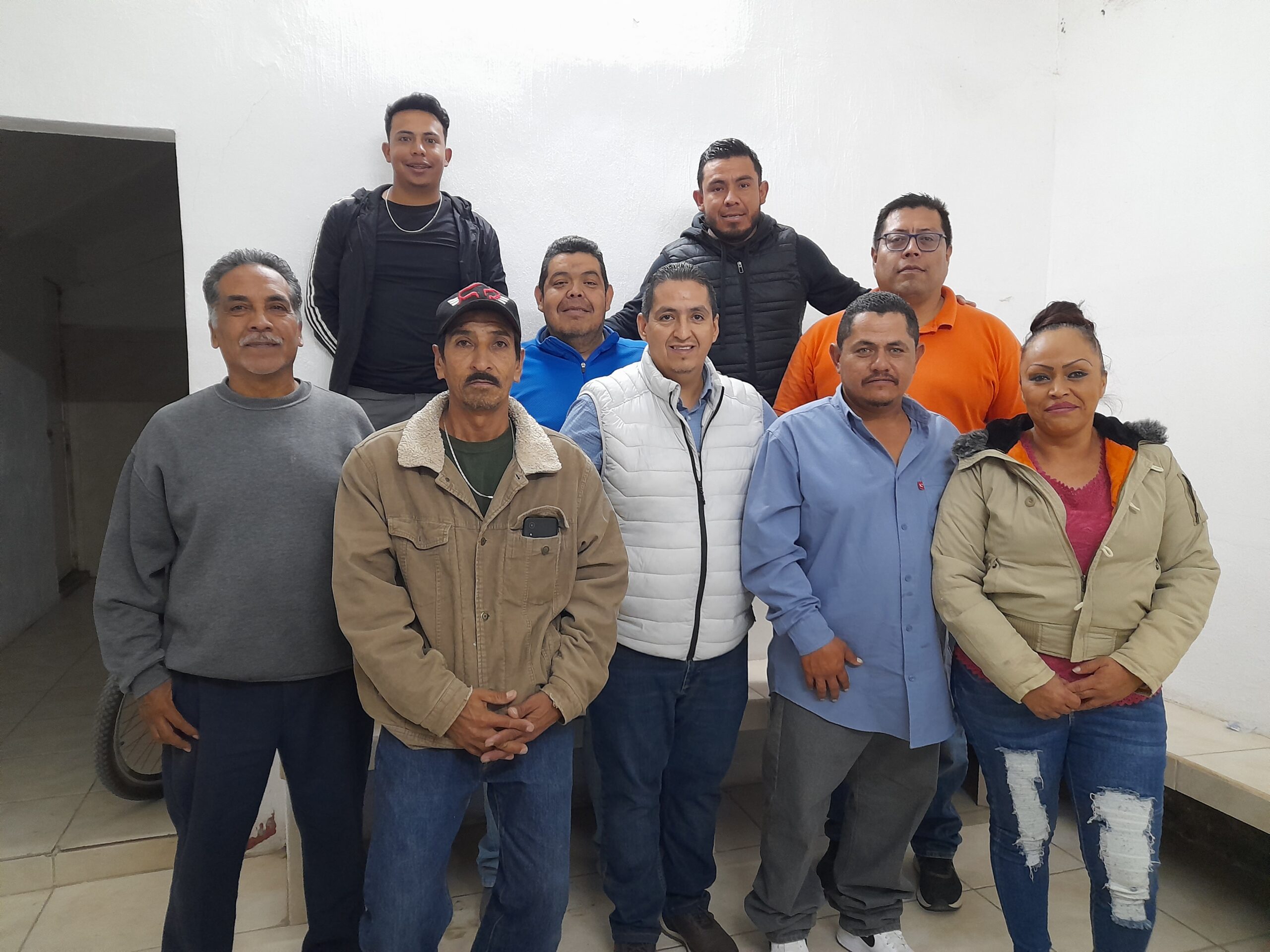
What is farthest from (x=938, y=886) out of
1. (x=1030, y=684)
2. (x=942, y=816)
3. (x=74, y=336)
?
(x=74, y=336)

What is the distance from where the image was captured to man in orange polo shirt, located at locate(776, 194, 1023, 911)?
232cm

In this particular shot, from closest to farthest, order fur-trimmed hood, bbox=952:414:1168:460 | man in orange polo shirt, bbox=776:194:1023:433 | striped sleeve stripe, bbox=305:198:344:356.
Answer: fur-trimmed hood, bbox=952:414:1168:460 → man in orange polo shirt, bbox=776:194:1023:433 → striped sleeve stripe, bbox=305:198:344:356

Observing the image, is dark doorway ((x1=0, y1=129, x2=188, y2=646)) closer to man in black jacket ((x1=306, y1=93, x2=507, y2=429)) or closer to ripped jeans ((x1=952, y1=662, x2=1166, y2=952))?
man in black jacket ((x1=306, y1=93, x2=507, y2=429))

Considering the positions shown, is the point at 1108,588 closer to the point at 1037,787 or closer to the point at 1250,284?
the point at 1037,787

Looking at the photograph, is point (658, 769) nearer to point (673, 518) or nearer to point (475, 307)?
point (673, 518)

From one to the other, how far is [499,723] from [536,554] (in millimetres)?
349

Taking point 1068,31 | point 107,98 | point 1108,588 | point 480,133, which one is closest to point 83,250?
point 107,98

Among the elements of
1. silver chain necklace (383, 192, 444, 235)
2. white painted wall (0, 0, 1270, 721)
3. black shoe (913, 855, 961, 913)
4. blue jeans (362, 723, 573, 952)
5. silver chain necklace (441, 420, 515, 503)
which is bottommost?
black shoe (913, 855, 961, 913)

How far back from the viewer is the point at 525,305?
302cm

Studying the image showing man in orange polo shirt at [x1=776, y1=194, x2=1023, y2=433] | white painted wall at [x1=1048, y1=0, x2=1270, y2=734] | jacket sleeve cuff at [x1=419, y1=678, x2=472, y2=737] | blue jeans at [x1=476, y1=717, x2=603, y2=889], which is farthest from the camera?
white painted wall at [x1=1048, y1=0, x2=1270, y2=734]

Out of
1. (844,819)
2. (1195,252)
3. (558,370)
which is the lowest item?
(844,819)

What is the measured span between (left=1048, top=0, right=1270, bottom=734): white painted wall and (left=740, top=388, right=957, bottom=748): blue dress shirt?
5.51 feet

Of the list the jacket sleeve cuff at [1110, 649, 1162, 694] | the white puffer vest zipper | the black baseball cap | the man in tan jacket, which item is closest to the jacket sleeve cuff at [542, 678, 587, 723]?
the man in tan jacket

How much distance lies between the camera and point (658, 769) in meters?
1.96
